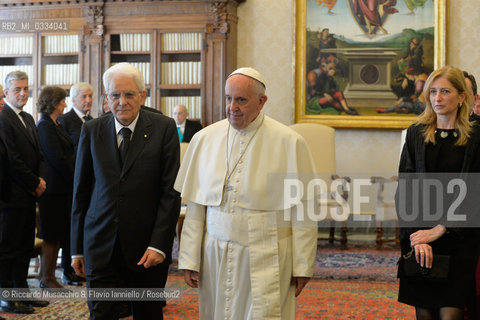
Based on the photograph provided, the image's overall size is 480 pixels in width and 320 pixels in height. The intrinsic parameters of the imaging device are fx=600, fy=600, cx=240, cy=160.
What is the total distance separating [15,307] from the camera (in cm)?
479

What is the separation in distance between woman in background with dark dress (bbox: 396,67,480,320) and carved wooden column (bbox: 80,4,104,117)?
22.0 ft

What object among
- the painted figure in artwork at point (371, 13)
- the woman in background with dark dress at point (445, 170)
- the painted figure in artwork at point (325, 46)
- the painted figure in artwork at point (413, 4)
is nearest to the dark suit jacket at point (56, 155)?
the woman in background with dark dress at point (445, 170)

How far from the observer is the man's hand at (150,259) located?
2904 millimetres

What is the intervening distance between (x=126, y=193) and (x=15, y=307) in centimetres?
242

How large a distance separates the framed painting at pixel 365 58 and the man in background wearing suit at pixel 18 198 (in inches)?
196

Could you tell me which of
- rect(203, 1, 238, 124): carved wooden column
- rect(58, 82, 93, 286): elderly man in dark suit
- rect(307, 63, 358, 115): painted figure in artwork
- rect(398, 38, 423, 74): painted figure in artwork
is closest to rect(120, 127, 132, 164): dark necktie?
rect(58, 82, 93, 286): elderly man in dark suit

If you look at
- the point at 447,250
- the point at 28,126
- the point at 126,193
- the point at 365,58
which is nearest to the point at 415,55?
the point at 365,58

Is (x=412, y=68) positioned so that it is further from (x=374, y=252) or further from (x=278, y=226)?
(x=278, y=226)

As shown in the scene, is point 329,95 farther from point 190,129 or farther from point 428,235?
point 428,235

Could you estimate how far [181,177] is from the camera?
9.86 ft

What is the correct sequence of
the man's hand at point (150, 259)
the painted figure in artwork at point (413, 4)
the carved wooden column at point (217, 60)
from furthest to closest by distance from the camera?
1. the painted figure in artwork at point (413, 4)
2. the carved wooden column at point (217, 60)
3. the man's hand at point (150, 259)

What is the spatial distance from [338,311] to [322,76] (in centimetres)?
496

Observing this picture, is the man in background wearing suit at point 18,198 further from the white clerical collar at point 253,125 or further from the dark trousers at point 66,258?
the white clerical collar at point 253,125

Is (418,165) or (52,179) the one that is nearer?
(418,165)
